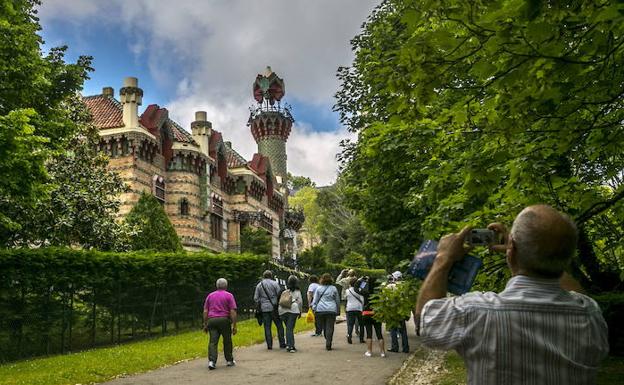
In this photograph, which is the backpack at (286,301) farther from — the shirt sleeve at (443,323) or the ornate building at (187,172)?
the ornate building at (187,172)

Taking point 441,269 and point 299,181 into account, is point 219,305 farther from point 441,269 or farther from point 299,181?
point 299,181

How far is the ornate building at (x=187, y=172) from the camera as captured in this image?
3184 centimetres

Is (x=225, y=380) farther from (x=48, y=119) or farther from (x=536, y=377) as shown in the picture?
(x=48, y=119)

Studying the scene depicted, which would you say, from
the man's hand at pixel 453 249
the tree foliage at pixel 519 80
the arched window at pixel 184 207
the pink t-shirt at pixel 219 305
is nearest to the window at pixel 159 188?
the arched window at pixel 184 207

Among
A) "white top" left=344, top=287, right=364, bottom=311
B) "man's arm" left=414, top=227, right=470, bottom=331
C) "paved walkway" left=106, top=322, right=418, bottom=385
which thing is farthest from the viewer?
"white top" left=344, top=287, right=364, bottom=311

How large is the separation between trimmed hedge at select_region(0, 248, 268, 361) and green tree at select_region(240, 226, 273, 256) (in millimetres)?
17984

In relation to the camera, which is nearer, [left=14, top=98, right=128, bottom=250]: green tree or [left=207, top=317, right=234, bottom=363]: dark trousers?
[left=207, top=317, right=234, bottom=363]: dark trousers

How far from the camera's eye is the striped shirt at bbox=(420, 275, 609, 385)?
2477mm

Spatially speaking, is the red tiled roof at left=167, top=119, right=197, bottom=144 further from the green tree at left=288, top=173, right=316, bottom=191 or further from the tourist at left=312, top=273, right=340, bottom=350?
the green tree at left=288, top=173, right=316, bottom=191

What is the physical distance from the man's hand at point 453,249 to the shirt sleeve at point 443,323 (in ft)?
0.75

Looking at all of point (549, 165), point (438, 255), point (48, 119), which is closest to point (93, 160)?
point (48, 119)

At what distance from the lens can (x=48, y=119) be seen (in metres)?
17.7

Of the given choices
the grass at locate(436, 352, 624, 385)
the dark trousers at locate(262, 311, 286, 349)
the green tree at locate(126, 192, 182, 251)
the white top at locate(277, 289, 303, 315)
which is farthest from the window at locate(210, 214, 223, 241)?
the grass at locate(436, 352, 624, 385)

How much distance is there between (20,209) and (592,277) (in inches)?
604
